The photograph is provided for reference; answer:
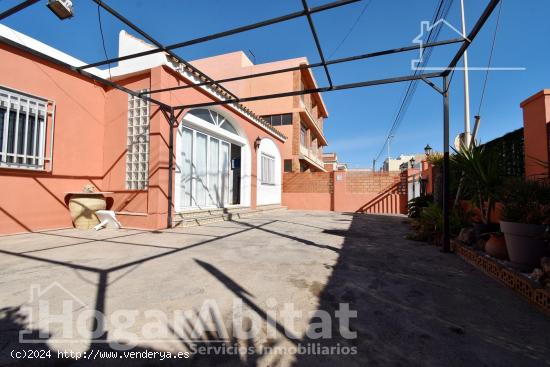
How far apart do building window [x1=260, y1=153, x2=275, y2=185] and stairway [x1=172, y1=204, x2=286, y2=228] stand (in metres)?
2.10

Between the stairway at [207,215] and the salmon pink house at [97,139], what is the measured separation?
23cm

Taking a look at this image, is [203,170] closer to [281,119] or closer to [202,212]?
[202,212]

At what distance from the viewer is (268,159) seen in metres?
11.9

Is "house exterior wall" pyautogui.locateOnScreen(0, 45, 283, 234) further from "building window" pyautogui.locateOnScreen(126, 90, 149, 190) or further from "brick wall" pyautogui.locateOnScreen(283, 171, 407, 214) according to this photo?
"brick wall" pyautogui.locateOnScreen(283, 171, 407, 214)

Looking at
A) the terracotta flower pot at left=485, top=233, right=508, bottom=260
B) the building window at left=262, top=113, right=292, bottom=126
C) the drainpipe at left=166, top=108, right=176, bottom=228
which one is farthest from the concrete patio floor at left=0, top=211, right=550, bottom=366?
the building window at left=262, top=113, right=292, bottom=126

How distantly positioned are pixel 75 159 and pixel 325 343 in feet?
21.6

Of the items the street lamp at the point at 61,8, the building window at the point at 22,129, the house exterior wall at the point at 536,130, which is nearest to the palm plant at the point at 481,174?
the house exterior wall at the point at 536,130

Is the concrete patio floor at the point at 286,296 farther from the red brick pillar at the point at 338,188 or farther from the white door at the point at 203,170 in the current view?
the red brick pillar at the point at 338,188

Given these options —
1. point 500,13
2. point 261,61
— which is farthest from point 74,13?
point 261,61

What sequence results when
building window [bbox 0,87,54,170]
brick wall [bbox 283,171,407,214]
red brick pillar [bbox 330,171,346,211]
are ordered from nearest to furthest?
building window [bbox 0,87,54,170], brick wall [bbox 283,171,407,214], red brick pillar [bbox 330,171,346,211]

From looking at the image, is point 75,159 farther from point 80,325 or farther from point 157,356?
point 157,356

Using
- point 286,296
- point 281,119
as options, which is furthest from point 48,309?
point 281,119

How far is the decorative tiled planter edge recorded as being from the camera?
2.00 metres

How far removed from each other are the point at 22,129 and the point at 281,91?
13.7 m
